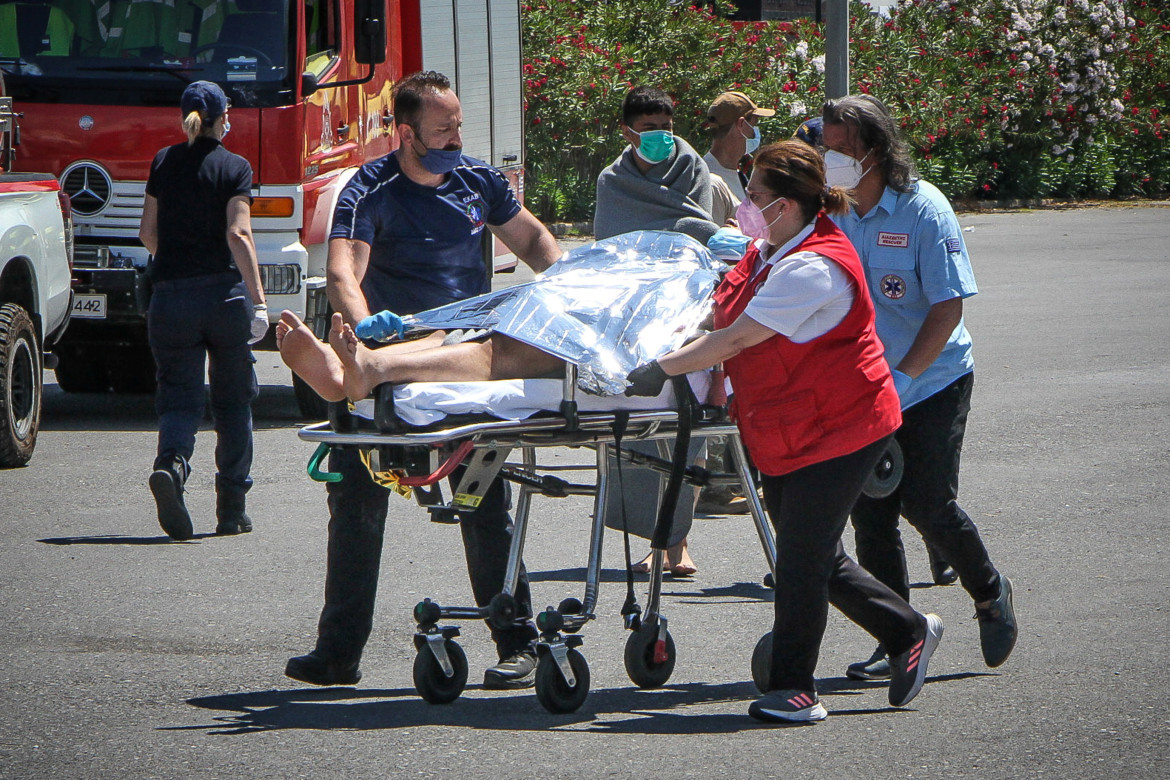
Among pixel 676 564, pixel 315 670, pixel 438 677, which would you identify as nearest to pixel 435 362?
pixel 438 677

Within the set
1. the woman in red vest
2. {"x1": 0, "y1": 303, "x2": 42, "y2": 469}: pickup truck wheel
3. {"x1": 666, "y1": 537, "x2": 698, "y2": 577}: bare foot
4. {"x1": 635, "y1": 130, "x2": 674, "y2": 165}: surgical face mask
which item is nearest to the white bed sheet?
the woman in red vest

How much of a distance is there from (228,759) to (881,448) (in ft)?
6.62

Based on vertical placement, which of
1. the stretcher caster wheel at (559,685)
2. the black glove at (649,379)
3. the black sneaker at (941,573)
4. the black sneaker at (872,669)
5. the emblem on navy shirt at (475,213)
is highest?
the emblem on navy shirt at (475,213)

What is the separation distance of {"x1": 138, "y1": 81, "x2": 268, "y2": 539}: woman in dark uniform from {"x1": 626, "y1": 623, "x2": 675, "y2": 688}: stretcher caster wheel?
9.27 ft

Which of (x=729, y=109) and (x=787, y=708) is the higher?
(x=729, y=109)

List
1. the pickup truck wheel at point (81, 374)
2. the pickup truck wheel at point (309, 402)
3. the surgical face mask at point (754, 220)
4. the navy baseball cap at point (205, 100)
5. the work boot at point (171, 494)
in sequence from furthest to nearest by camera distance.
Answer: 1. the pickup truck wheel at point (81, 374)
2. the pickup truck wheel at point (309, 402)
3. the navy baseball cap at point (205, 100)
4. the work boot at point (171, 494)
5. the surgical face mask at point (754, 220)

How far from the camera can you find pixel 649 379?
4512mm

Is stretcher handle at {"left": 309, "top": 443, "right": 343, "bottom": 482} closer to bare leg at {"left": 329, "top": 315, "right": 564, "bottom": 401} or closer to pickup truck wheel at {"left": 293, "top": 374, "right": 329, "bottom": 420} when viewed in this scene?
bare leg at {"left": 329, "top": 315, "right": 564, "bottom": 401}

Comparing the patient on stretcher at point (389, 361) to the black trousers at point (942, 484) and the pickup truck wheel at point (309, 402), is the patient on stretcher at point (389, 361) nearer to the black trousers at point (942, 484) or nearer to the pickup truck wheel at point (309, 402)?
the black trousers at point (942, 484)

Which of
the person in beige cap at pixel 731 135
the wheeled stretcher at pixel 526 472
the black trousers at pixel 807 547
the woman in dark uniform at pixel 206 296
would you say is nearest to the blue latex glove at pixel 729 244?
the wheeled stretcher at pixel 526 472

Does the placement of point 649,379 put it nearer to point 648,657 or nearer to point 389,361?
point 389,361

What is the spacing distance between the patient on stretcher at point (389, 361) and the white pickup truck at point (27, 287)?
13.5 feet

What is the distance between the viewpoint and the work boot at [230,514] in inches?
283

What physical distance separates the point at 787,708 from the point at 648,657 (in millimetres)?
552
